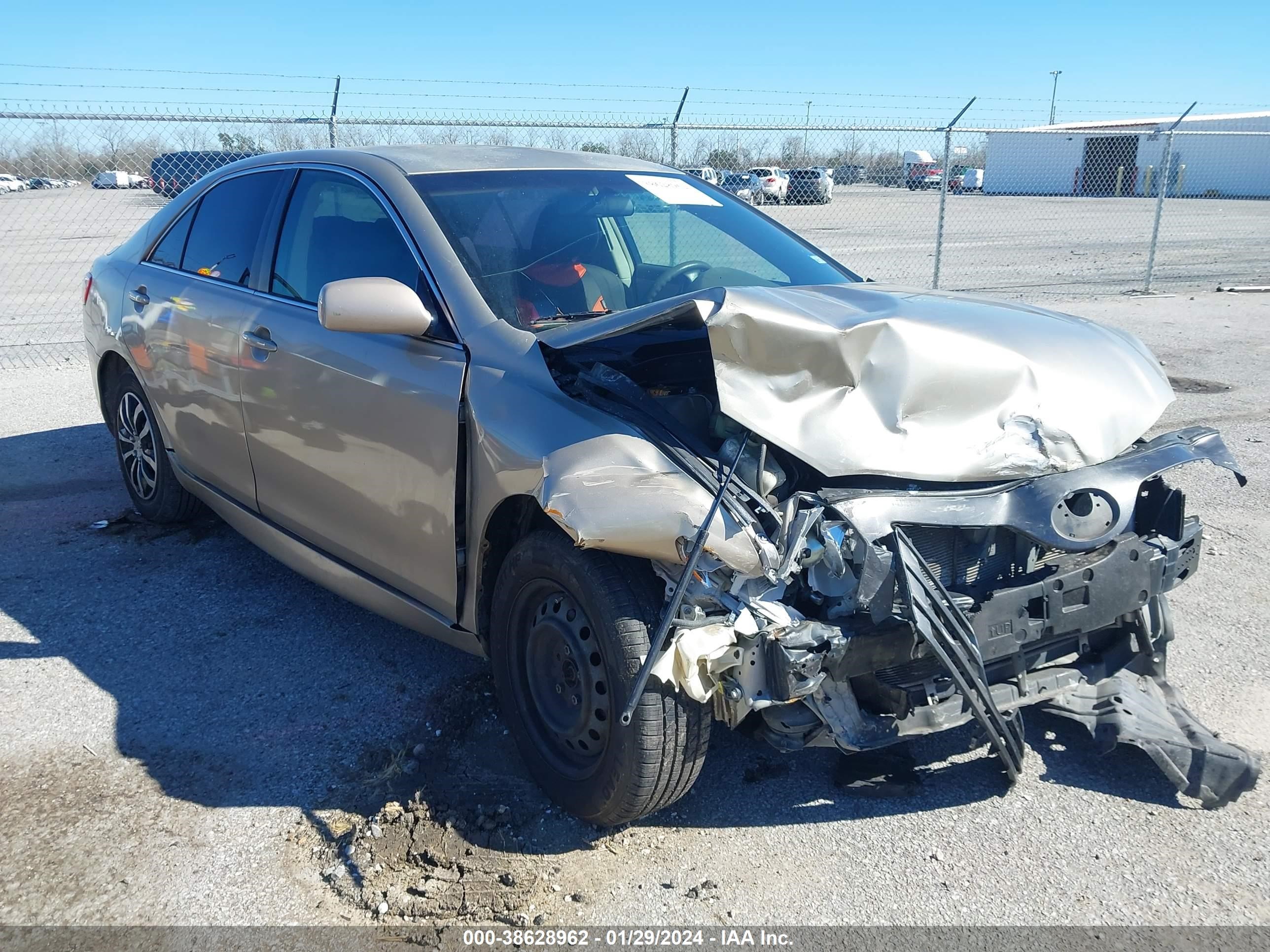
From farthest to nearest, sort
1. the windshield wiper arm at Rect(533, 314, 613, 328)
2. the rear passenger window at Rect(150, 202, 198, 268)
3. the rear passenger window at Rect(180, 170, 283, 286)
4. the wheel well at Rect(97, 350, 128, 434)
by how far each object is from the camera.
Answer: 1. the wheel well at Rect(97, 350, 128, 434)
2. the rear passenger window at Rect(150, 202, 198, 268)
3. the rear passenger window at Rect(180, 170, 283, 286)
4. the windshield wiper arm at Rect(533, 314, 613, 328)

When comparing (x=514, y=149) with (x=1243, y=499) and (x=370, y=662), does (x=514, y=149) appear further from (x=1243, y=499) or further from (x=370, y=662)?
(x=1243, y=499)

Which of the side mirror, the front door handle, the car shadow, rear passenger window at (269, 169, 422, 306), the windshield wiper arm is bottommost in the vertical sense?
the car shadow

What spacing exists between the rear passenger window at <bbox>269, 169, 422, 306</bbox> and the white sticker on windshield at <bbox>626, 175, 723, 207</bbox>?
1.07m

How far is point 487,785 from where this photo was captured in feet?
10.5

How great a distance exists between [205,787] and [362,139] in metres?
7.88

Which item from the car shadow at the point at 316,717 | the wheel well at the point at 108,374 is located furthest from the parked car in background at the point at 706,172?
the car shadow at the point at 316,717

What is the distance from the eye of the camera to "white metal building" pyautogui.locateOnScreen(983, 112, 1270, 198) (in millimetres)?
41531

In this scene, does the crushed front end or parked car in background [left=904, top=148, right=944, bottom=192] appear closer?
the crushed front end

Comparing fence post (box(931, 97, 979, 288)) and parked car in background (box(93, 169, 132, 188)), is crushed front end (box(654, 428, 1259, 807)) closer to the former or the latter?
fence post (box(931, 97, 979, 288))

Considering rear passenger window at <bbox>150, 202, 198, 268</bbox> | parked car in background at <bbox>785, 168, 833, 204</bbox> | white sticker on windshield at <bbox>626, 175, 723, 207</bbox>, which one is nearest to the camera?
white sticker on windshield at <bbox>626, 175, 723, 207</bbox>

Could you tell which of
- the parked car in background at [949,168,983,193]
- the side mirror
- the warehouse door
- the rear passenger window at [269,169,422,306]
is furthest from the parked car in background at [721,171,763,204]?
the parked car in background at [949,168,983,193]

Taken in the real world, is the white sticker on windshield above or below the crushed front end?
above

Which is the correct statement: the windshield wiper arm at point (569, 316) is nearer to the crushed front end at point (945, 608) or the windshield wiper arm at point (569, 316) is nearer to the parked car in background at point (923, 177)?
the crushed front end at point (945, 608)

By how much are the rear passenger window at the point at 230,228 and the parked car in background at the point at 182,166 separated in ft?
20.4
